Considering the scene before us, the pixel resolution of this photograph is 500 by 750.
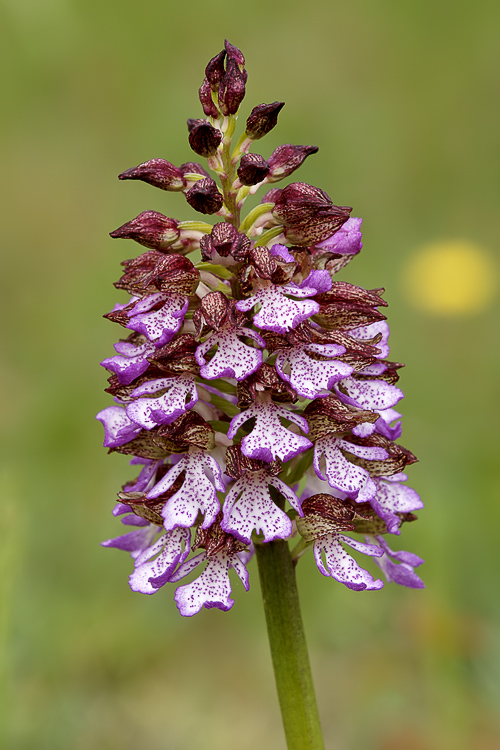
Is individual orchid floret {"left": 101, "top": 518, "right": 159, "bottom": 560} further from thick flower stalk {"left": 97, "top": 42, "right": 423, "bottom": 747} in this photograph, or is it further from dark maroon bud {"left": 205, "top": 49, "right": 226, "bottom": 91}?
dark maroon bud {"left": 205, "top": 49, "right": 226, "bottom": 91}

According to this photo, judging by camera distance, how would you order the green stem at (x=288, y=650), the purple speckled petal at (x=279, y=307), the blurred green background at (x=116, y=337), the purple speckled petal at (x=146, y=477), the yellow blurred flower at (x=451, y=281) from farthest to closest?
the yellow blurred flower at (x=451, y=281) < the blurred green background at (x=116, y=337) < the purple speckled petal at (x=146, y=477) < the green stem at (x=288, y=650) < the purple speckled petal at (x=279, y=307)

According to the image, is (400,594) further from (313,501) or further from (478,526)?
(313,501)

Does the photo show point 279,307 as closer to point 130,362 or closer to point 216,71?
point 130,362

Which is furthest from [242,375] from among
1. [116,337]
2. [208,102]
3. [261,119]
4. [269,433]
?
[116,337]

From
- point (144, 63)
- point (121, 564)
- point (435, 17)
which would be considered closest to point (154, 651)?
point (121, 564)

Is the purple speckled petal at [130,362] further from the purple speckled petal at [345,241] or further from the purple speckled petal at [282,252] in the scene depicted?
the purple speckled petal at [345,241]

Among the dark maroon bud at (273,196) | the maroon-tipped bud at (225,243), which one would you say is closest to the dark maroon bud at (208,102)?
the dark maroon bud at (273,196)
